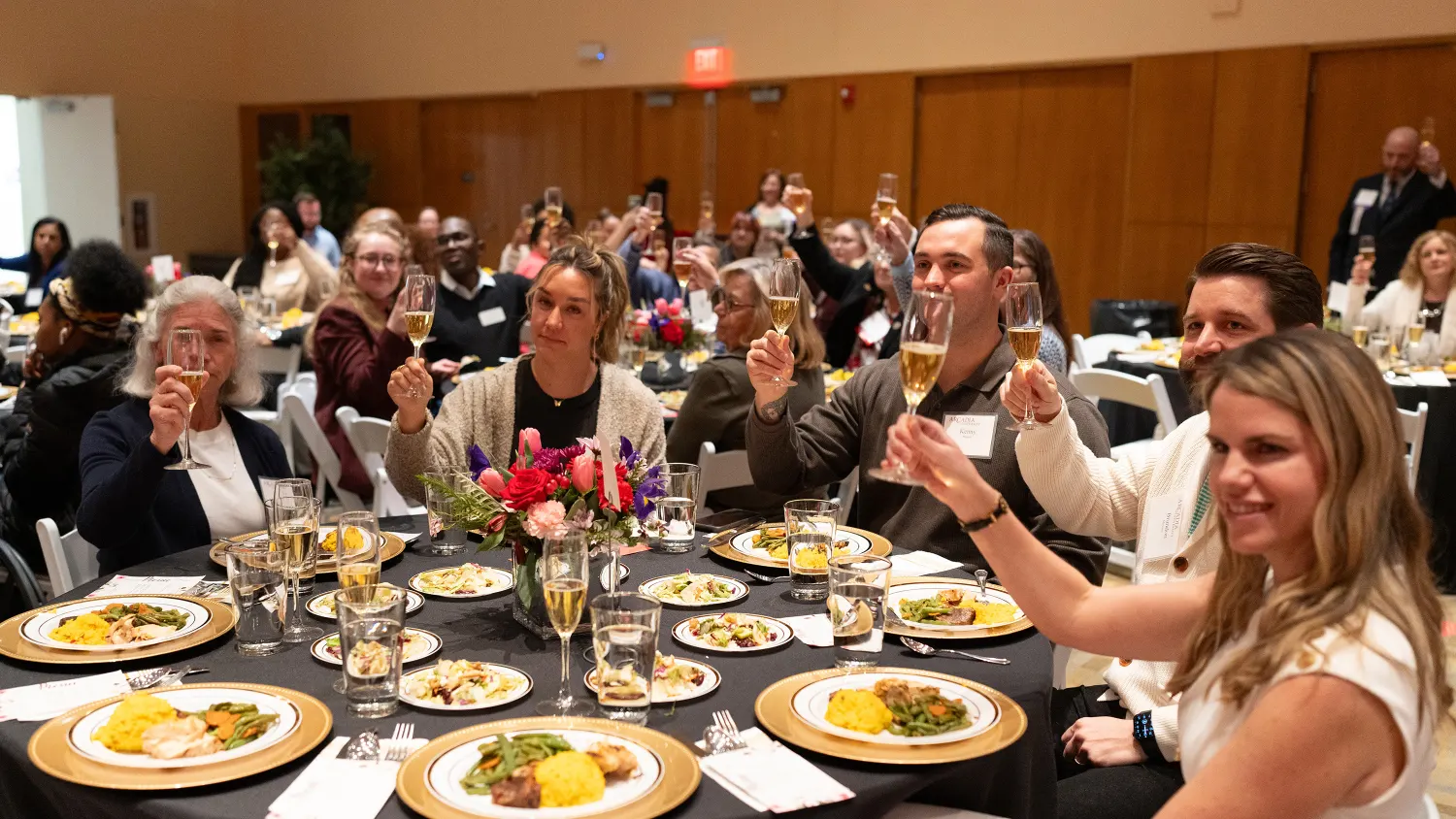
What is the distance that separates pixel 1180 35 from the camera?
9906 millimetres

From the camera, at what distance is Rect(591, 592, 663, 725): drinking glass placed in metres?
1.73

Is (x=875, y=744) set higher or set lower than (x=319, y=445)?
higher

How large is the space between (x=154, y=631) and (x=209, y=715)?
46 cm

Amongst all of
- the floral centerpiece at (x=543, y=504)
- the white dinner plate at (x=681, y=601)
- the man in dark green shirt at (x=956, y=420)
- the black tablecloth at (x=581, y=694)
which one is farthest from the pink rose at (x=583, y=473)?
the man in dark green shirt at (x=956, y=420)

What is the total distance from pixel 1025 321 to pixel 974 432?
1.95ft

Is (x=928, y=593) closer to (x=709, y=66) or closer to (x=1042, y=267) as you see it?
(x=1042, y=267)

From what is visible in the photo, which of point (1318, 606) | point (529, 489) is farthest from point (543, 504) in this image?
point (1318, 606)

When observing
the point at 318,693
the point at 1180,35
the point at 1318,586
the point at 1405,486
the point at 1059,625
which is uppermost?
the point at 1180,35

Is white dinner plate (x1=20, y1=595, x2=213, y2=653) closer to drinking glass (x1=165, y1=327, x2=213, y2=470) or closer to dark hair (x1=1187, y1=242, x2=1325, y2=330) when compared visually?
drinking glass (x1=165, y1=327, x2=213, y2=470)

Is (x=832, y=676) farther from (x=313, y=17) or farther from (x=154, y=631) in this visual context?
(x=313, y=17)

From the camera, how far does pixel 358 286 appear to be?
5.33 meters

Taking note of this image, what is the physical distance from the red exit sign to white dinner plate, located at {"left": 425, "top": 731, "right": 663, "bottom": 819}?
11.6 metres

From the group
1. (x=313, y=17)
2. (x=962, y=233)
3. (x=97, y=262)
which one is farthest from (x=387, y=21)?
(x=962, y=233)

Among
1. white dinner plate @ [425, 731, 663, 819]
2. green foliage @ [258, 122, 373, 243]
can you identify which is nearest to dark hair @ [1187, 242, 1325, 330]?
white dinner plate @ [425, 731, 663, 819]
